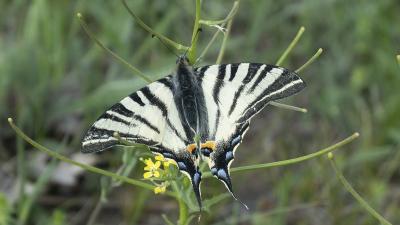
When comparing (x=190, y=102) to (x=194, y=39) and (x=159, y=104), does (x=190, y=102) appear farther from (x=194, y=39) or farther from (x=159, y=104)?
(x=194, y=39)

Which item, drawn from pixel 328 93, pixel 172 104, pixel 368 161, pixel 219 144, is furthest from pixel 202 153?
pixel 328 93

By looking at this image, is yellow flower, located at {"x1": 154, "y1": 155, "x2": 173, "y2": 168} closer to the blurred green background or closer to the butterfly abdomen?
the butterfly abdomen

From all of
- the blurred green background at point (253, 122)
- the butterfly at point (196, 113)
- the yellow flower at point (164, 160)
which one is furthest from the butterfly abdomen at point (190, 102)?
the blurred green background at point (253, 122)

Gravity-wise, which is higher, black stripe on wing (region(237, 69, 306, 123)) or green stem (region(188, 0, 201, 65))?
green stem (region(188, 0, 201, 65))

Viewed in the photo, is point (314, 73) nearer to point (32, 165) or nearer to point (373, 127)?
point (373, 127)

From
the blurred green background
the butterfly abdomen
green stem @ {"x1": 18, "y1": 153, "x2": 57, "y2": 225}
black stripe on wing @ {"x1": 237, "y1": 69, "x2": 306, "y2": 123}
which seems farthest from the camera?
the blurred green background

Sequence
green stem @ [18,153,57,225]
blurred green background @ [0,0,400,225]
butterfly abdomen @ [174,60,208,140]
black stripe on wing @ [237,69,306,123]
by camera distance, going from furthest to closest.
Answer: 1. blurred green background @ [0,0,400,225]
2. green stem @ [18,153,57,225]
3. butterfly abdomen @ [174,60,208,140]
4. black stripe on wing @ [237,69,306,123]

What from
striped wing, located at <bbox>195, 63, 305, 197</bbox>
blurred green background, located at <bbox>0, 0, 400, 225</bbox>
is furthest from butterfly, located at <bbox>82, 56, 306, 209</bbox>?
blurred green background, located at <bbox>0, 0, 400, 225</bbox>

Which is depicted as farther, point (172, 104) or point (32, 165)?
point (32, 165)
